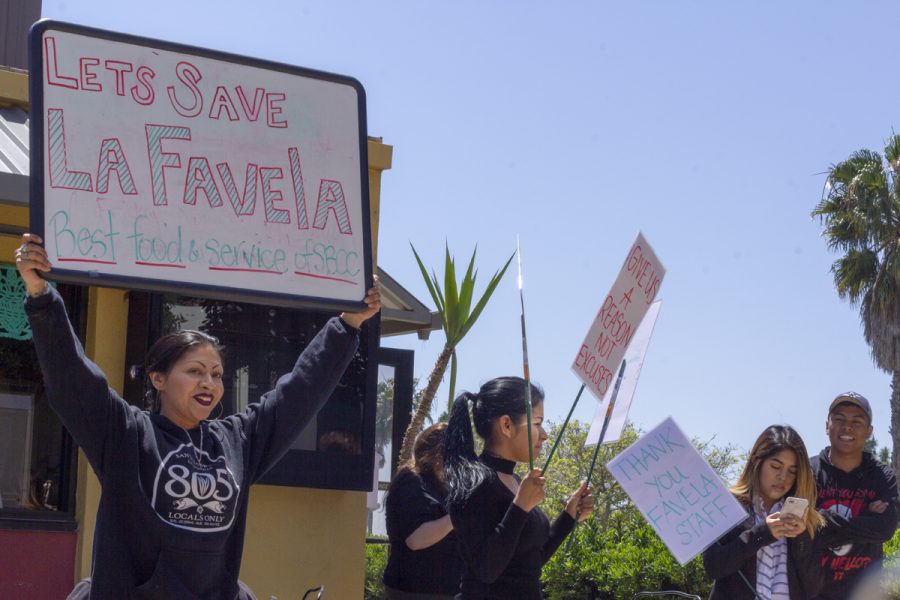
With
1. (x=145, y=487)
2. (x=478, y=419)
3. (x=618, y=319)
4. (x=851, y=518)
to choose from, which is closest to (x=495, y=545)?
(x=478, y=419)

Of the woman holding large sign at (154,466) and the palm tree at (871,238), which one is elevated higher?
the palm tree at (871,238)

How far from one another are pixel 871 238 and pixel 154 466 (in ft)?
76.2

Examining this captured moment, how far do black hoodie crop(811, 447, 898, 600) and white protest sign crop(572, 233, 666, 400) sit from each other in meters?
1.19

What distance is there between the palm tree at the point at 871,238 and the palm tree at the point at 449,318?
678 inches

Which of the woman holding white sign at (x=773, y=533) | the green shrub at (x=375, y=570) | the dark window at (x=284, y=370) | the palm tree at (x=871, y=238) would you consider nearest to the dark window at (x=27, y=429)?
the dark window at (x=284, y=370)

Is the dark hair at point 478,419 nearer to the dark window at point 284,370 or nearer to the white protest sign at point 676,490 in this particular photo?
the white protest sign at point 676,490

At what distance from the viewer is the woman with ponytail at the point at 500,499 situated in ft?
13.1

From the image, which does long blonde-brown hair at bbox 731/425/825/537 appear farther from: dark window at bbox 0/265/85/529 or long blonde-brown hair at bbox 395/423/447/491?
dark window at bbox 0/265/85/529

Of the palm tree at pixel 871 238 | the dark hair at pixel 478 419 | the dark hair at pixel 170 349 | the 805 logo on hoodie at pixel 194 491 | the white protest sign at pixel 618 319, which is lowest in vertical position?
the 805 logo on hoodie at pixel 194 491

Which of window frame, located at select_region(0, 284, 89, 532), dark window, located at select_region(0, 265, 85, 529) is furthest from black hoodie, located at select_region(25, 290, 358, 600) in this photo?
dark window, located at select_region(0, 265, 85, 529)

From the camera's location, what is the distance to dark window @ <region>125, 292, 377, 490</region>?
6.40m

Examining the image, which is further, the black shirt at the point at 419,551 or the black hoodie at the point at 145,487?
the black shirt at the point at 419,551

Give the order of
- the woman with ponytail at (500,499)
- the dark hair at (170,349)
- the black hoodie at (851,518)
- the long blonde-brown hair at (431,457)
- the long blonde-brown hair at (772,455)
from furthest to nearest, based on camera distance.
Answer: the long blonde-brown hair at (431,457) < the black hoodie at (851,518) < the long blonde-brown hair at (772,455) < the woman with ponytail at (500,499) < the dark hair at (170,349)

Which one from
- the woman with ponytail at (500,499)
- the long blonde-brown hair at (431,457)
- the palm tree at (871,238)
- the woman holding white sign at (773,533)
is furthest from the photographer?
the palm tree at (871,238)
